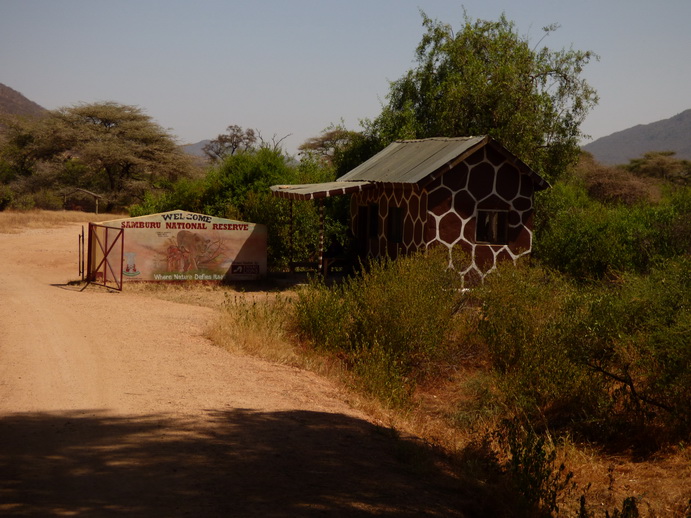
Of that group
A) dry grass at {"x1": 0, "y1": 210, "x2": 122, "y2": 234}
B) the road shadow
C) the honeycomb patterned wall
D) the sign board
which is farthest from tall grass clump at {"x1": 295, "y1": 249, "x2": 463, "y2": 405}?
dry grass at {"x1": 0, "y1": 210, "x2": 122, "y2": 234}

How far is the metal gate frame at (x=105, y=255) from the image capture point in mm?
17875

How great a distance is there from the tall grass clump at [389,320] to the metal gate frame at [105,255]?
6.73m

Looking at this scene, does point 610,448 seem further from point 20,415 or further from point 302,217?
point 302,217

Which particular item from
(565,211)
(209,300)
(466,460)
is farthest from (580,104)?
(466,460)

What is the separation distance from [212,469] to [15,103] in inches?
5105

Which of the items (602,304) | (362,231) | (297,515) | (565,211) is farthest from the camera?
(565,211)

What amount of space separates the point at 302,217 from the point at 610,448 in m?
13.8

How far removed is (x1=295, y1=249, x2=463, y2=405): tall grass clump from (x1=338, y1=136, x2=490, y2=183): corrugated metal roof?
4.49 meters

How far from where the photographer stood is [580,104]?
25609 mm

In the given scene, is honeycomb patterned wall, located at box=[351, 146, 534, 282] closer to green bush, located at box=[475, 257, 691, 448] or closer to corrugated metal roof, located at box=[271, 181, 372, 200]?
corrugated metal roof, located at box=[271, 181, 372, 200]

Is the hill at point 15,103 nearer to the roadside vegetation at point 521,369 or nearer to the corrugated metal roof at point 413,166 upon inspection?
the corrugated metal roof at point 413,166

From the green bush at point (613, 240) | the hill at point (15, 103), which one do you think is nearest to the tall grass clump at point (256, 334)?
the green bush at point (613, 240)

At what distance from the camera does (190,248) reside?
1897cm

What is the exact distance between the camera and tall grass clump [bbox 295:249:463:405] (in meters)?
11.6
